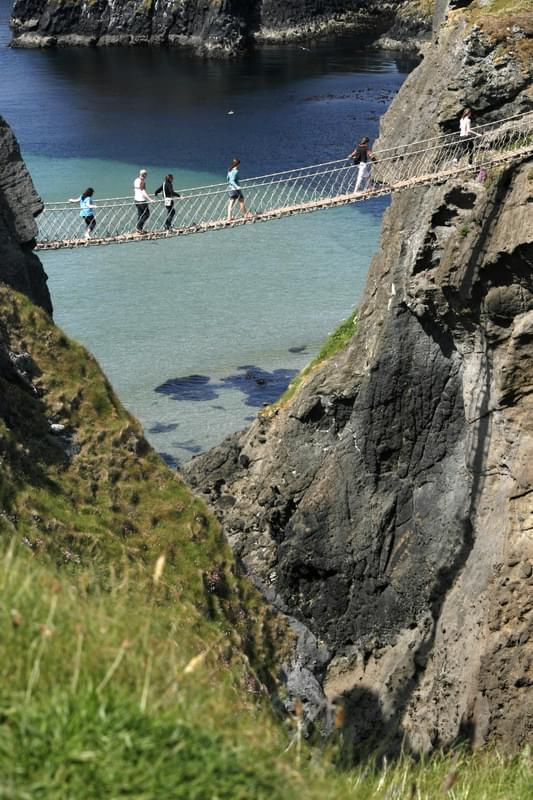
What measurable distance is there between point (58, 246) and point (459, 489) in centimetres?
835

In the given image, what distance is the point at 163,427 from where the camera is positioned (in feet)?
85.9

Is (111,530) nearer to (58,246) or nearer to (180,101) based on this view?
(58,246)

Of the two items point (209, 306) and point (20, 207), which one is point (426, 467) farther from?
point (209, 306)

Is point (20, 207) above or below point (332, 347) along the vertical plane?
above

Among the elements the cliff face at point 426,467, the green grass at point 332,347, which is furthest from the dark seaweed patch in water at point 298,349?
the cliff face at point 426,467

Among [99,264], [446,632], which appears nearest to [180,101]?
[99,264]

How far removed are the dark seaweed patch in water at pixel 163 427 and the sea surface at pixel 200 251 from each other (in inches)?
2.3

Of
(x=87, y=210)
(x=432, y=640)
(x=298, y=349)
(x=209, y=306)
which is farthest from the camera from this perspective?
(x=209, y=306)

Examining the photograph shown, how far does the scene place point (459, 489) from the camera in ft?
63.7

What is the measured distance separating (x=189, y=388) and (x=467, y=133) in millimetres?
11070

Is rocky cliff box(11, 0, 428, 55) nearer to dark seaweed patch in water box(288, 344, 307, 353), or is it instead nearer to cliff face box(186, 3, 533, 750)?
dark seaweed patch in water box(288, 344, 307, 353)

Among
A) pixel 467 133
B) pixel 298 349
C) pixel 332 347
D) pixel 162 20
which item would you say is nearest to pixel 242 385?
pixel 298 349

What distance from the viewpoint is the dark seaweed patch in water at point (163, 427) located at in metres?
26.0

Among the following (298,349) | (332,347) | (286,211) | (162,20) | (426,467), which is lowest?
(298,349)
